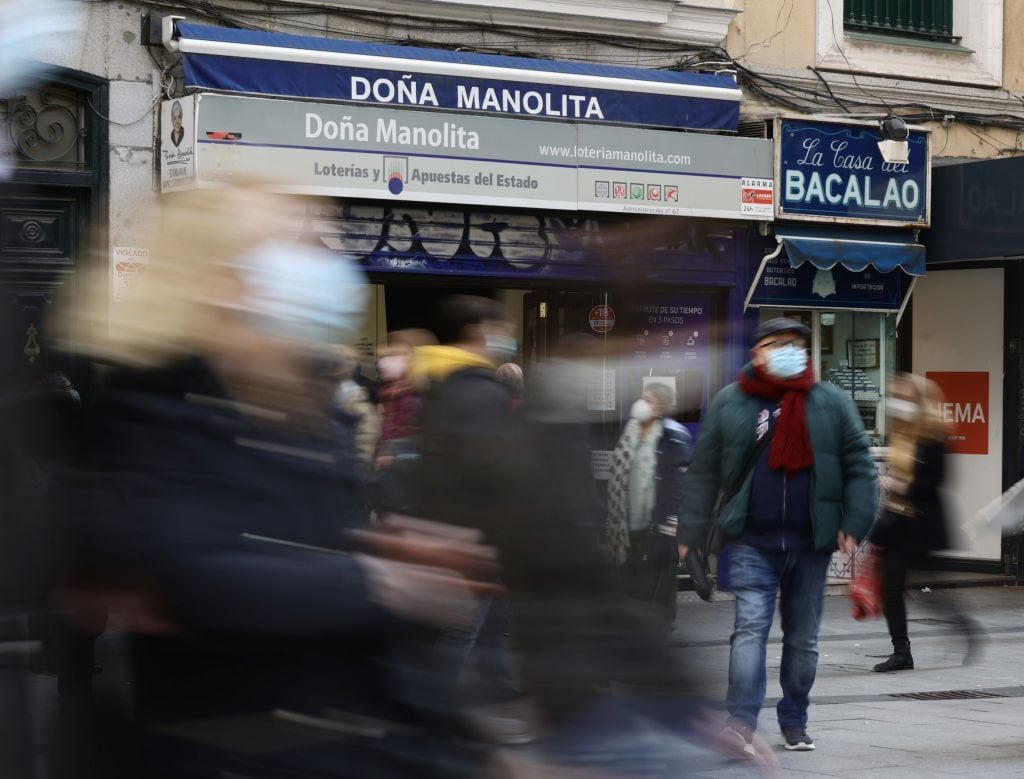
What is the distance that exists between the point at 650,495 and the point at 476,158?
→ 10.3 feet

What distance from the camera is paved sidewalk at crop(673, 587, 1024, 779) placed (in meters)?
7.04

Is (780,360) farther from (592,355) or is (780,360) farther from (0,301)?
(0,301)

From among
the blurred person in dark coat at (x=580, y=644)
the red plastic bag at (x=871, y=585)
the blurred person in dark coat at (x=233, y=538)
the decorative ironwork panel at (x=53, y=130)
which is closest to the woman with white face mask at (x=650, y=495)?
the red plastic bag at (x=871, y=585)

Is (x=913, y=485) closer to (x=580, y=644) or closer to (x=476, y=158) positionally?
(x=476, y=158)

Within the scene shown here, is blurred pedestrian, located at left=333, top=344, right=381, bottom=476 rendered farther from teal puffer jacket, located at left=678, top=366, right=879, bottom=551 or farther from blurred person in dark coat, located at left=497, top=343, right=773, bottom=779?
blurred person in dark coat, located at left=497, top=343, right=773, bottom=779

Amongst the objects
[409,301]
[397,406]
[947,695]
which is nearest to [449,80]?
[409,301]

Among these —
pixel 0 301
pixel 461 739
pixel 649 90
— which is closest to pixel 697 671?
pixel 461 739

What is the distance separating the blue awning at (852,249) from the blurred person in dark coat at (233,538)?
36.9ft

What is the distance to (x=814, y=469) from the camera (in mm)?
7090

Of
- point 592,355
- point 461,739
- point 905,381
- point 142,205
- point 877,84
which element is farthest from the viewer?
point 877,84

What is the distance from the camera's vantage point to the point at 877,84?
1441cm

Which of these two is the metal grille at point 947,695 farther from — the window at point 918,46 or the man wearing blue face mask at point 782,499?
the window at point 918,46

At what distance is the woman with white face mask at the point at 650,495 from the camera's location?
10312 mm

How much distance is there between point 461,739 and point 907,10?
13.3m
